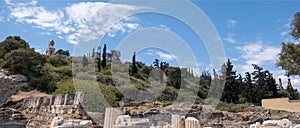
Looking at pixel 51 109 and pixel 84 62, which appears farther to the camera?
pixel 84 62

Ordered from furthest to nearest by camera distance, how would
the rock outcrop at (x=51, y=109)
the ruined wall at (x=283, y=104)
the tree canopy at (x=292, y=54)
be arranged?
the ruined wall at (x=283, y=104) → the tree canopy at (x=292, y=54) → the rock outcrop at (x=51, y=109)

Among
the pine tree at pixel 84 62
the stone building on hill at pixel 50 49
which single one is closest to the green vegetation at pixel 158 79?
the pine tree at pixel 84 62

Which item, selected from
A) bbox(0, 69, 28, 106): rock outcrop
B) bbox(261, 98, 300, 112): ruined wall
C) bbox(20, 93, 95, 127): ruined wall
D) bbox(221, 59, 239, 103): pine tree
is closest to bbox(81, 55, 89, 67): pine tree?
bbox(0, 69, 28, 106): rock outcrop

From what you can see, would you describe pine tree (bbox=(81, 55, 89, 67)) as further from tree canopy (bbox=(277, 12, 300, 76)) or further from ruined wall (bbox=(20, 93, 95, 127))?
tree canopy (bbox=(277, 12, 300, 76))

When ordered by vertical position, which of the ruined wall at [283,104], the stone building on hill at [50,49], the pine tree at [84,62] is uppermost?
the stone building on hill at [50,49]

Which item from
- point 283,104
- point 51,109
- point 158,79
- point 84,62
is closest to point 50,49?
point 84,62

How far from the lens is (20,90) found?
67.2 ft

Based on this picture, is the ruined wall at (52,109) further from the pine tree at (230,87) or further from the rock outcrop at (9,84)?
the pine tree at (230,87)

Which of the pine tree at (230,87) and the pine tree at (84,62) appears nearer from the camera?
the pine tree at (84,62)

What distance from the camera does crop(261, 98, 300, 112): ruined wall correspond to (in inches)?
755

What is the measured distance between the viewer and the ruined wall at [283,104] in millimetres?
19178

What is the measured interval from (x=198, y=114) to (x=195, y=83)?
97.0 inches

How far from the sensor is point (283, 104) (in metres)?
19.9

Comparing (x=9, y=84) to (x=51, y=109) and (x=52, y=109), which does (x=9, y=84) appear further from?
(x=52, y=109)
